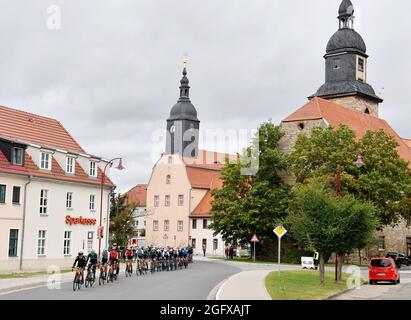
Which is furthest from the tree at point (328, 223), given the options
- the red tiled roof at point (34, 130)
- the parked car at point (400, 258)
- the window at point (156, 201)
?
the window at point (156, 201)

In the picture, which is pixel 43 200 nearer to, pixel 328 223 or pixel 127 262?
pixel 127 262

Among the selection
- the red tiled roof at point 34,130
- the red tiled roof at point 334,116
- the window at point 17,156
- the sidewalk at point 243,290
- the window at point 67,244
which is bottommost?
the sidewalk at point 243,290

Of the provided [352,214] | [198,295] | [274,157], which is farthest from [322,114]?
[198,295]

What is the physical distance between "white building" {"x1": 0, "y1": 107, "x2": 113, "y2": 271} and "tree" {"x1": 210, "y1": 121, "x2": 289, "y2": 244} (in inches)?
691

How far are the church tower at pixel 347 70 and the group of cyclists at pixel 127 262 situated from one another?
134 feet

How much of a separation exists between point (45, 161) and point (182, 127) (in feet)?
242

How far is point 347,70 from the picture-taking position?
8131cm

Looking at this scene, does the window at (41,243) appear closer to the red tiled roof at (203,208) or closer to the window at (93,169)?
the window at (93,169)

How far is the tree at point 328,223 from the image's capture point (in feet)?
107

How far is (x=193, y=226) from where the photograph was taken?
90.8m

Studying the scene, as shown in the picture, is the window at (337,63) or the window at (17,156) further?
the window at (337,63)

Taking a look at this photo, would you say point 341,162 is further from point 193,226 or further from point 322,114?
point 193,226

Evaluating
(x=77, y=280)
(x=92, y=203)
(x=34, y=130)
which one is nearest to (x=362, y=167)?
(x=92, y=203)

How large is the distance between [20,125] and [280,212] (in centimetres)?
2700
